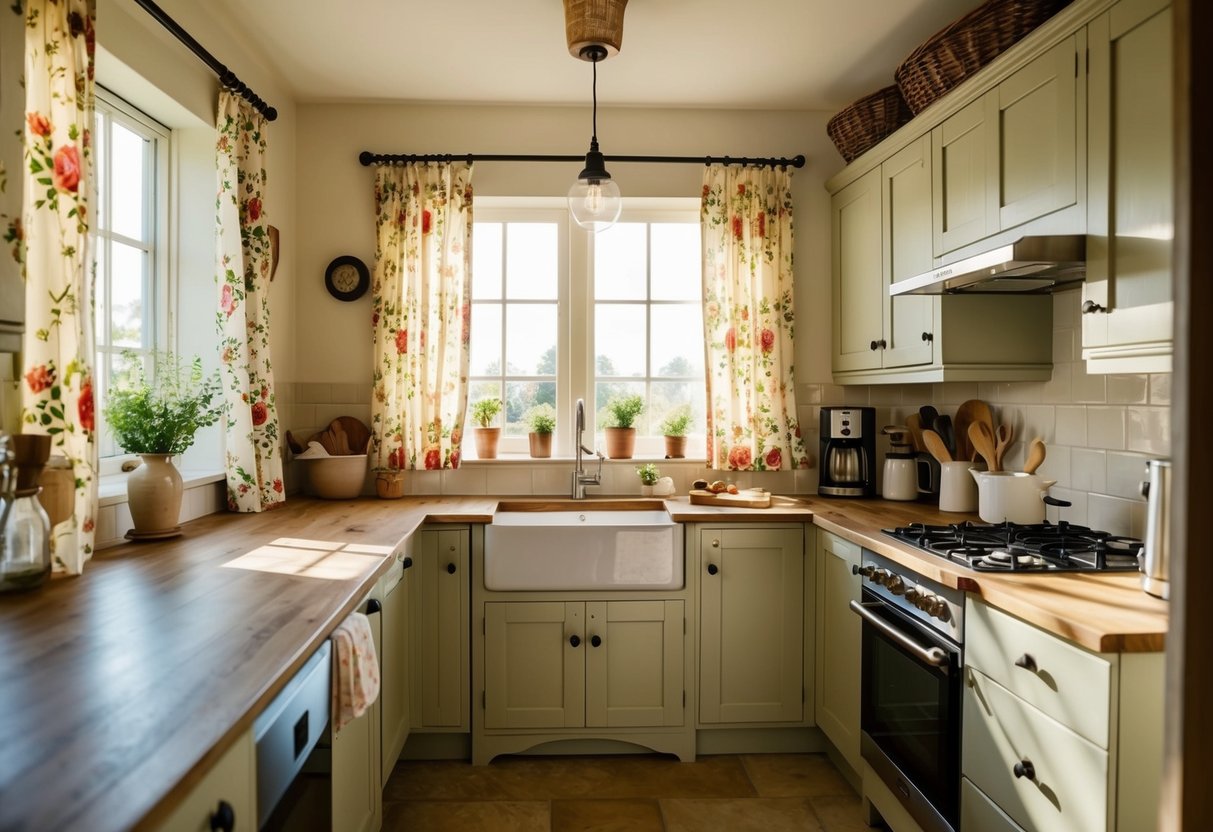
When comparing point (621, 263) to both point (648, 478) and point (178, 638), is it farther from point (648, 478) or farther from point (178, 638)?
point (178, 638)

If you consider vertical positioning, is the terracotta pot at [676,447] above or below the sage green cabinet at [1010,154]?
below

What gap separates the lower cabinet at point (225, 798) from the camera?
94 centimetres

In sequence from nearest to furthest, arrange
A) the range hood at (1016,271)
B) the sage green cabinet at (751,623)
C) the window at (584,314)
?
the range hood at (1016,271) → the sage green cabinet at (751,623) → the window at (584,314)

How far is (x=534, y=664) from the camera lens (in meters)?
2.88

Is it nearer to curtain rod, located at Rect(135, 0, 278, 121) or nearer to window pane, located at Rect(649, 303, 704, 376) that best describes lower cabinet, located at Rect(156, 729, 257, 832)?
curtain rod, located at Rect(135, 0, 278, 121)

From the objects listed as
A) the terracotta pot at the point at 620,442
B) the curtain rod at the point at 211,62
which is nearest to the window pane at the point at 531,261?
the terracotta pot at the point at 620,442

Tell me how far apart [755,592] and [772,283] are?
1361 mm

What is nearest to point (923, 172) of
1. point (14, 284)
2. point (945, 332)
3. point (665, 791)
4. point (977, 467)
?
point (945, 332)

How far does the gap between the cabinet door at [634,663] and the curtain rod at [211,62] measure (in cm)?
221

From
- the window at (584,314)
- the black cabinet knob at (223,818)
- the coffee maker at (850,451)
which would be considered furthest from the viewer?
the window at (584,314)

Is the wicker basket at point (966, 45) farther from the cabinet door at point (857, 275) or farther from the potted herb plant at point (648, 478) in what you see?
the potted herb plant at point (648, 478)

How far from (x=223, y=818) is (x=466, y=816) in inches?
67.5

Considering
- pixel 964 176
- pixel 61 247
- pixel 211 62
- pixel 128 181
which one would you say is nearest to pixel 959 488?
pixel 964 176

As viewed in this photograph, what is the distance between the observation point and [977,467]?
2.86 meters
